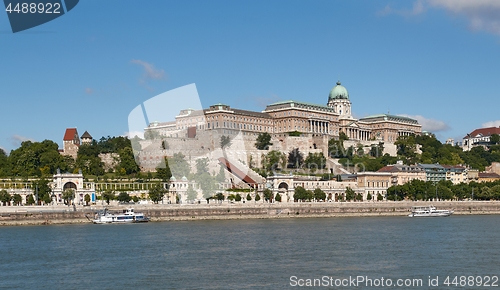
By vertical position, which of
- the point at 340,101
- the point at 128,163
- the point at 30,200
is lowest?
the point at 30,200

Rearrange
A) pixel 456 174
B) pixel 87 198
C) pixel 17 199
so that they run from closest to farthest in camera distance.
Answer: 1. pixel 17 199
2. pixel 87 198
3. pixel 456 174

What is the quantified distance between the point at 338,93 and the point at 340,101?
5.51 ft

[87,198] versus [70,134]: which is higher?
[70,134]

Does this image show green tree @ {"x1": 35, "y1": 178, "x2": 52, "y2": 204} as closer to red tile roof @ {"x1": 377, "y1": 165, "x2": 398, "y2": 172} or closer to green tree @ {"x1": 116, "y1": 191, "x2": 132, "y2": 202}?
green tree @ {"x1": 116, "y1": 191, "x2": 132, "y2": 202}

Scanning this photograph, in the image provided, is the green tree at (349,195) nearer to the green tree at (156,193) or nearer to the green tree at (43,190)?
the green tree at (156,193)

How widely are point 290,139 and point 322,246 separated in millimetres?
59698

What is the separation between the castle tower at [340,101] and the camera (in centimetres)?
11600

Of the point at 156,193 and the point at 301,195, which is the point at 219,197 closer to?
the point at 156,193

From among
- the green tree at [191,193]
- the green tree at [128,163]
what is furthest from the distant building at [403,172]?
the green tree at [128,163]

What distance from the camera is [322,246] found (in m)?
35.1

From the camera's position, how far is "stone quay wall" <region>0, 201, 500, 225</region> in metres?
52.5

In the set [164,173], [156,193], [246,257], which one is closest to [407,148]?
[164,173]

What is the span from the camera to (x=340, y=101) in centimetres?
11669

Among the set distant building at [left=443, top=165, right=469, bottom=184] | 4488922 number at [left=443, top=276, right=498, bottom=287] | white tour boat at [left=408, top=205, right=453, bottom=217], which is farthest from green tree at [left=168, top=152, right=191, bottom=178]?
4488922 number at [left=443, top=276, right=498, bottom=287]
